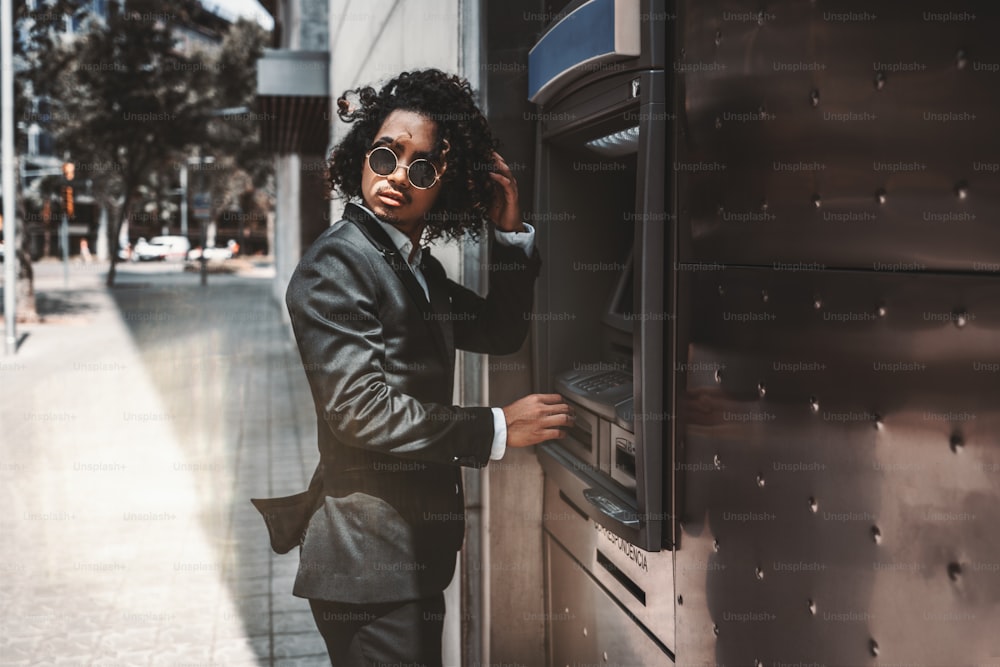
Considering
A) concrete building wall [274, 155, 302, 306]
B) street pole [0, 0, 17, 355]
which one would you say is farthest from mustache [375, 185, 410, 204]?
concrete building wall [274, 155, 302, 306]

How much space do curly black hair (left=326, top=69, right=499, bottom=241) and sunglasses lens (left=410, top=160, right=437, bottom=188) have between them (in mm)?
61

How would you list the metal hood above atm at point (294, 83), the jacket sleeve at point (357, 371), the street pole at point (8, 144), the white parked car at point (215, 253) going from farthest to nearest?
the white parked car at point (215, 253) → the street pole at point (8, 144) → the metal hood above atm at point (294, 83) → the jacket sleeve at point (357, 371)

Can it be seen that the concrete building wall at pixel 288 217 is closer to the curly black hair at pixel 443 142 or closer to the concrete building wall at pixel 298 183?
the concrete building wall at pixel 298 183

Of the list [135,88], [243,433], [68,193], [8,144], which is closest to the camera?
[243,433]

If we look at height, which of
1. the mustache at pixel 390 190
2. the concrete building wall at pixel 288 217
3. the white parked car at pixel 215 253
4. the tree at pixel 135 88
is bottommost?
the mustache at pixel 390 190

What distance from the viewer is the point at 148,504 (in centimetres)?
600

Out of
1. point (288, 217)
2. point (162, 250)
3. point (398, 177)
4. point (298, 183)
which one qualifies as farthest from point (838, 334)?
point (162, 250)

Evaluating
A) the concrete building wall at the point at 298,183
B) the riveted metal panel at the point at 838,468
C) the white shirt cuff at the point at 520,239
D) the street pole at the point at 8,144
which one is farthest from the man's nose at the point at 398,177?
the street pole at the point at 8,144

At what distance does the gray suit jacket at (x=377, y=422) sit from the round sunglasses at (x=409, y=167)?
0.11m

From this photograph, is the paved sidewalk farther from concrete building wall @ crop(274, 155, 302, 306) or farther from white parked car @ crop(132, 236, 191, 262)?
white parked car @ crop(132, 236, 191, 262)

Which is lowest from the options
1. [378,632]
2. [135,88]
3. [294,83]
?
[378,632]

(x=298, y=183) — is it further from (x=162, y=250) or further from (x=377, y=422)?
(x=162, y=250)

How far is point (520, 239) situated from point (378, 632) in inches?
40.2

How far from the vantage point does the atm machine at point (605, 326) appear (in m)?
2.02
